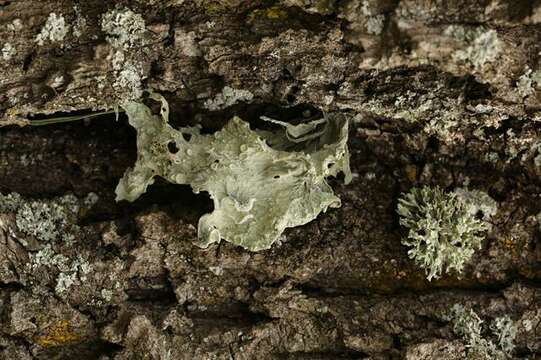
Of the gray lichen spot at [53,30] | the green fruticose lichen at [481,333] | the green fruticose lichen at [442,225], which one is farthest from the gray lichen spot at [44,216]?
the green fruticose lichen at [481,333]

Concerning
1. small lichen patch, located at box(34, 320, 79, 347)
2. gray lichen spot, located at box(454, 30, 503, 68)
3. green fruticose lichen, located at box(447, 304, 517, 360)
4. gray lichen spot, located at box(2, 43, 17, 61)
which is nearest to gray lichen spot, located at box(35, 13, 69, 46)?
gray lichen spot, located at box(2, 43, 17, 61)

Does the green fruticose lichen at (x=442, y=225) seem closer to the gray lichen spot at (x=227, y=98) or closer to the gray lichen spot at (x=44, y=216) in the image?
the gray lichen spot at (x=227, y=98)

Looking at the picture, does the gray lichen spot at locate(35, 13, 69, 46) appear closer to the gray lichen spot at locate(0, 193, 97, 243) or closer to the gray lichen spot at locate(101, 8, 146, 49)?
the gray lichen spot at locate(101, 8, 146, 49)

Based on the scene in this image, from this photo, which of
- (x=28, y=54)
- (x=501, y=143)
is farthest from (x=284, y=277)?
(x=28, y=54)

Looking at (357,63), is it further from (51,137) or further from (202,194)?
(51,137)

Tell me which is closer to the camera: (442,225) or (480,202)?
(442,225)

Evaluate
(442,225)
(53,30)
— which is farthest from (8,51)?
(442,225)

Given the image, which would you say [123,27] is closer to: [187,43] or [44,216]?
[187,43]
